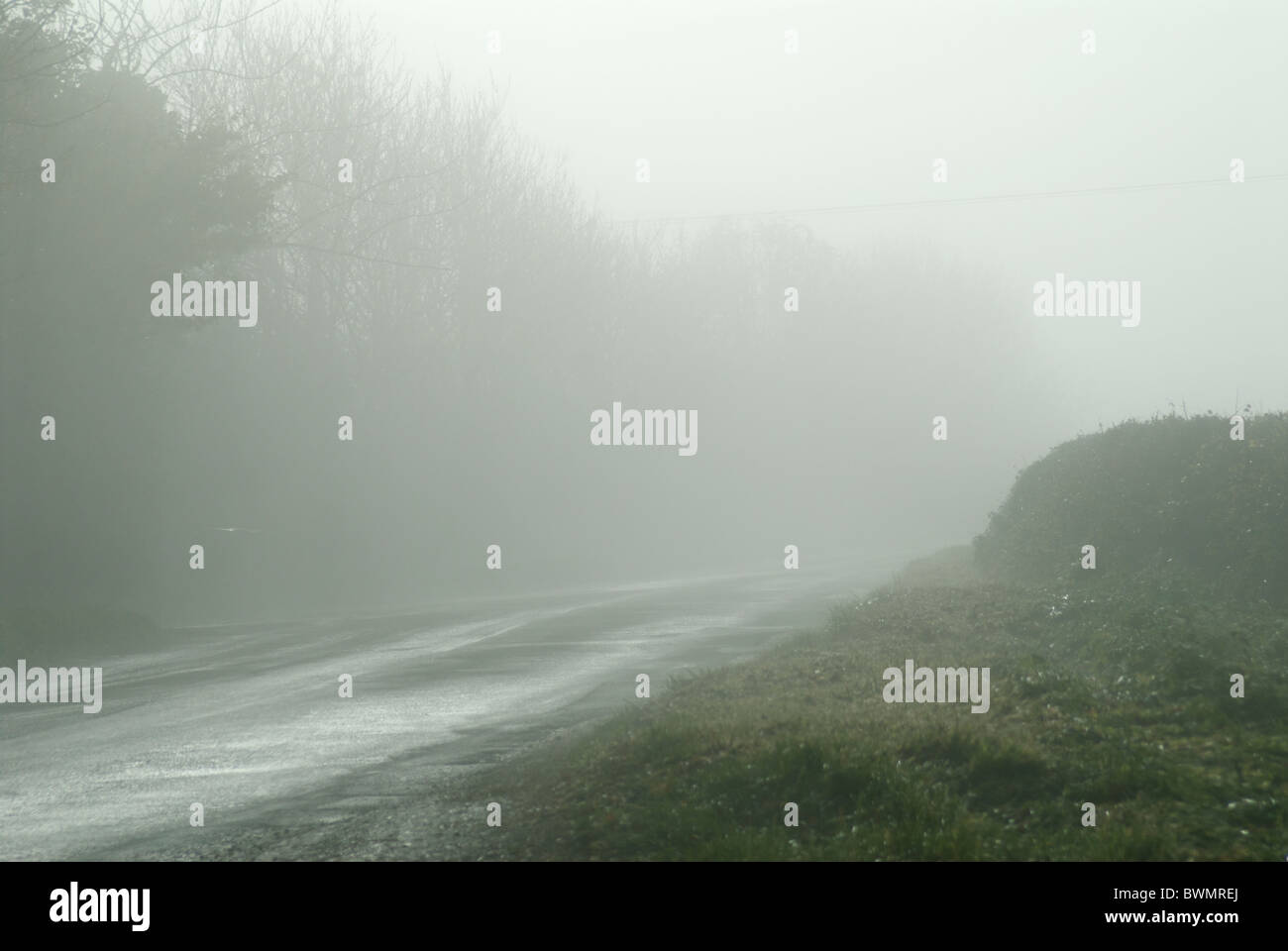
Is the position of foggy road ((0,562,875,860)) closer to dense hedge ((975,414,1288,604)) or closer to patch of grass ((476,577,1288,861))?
patch of grass ((476,577,1288,861))

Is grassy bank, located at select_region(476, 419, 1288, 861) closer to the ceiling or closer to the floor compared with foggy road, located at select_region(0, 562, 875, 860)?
closer to the ceiling

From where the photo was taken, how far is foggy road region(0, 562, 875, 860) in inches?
365

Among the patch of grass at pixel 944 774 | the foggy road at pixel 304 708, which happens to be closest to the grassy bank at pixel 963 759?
the patch of grass at pixel 944 774

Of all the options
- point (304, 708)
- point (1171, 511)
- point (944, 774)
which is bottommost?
point (304, 708)

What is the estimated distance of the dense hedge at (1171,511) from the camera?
15898mm

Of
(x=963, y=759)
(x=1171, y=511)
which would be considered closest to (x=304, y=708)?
(x=963, y=759)

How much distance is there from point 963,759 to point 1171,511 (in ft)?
35.2

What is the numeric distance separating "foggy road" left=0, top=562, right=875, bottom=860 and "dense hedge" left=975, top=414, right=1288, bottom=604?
4.40 meters

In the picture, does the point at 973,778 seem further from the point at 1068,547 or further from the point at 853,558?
the point at 853,558

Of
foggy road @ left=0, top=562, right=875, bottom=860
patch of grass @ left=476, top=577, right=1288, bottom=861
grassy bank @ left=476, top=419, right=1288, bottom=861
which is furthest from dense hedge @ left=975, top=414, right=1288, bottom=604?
foggy road @ left=0, top=562, right=875, bottom=860

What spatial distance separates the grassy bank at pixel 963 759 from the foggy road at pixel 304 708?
1.58 m

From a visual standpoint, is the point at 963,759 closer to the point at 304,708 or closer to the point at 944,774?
the point at 944,774

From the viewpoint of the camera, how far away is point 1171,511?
18.0 m

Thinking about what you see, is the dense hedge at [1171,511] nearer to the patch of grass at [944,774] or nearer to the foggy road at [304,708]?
the patch of grass at [944,774]
